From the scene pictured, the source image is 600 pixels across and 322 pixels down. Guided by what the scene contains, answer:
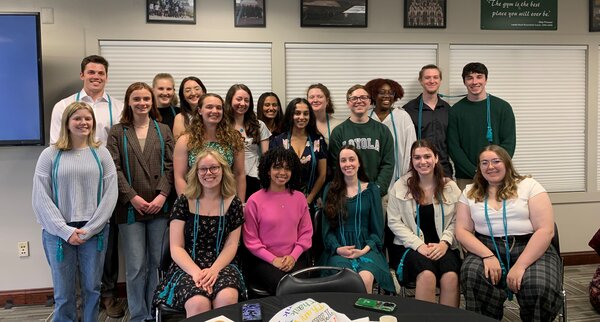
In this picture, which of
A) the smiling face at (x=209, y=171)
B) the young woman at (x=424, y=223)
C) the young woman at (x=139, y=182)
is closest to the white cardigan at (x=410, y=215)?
the young woman at (x=424, y=223)

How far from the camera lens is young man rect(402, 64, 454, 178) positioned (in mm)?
3668

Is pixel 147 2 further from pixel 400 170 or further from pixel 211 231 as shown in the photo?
pixel 400 170

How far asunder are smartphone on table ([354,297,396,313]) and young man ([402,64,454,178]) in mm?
2050

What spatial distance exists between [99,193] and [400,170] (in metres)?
2.17

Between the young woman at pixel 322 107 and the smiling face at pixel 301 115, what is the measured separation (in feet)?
0.83

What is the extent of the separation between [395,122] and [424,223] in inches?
36.8

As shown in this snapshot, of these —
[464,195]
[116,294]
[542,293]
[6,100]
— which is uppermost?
[6,100]

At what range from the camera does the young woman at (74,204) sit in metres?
2.70

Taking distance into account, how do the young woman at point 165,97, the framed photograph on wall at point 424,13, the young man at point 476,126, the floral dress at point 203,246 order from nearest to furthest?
1. the floral dress at point 203,246
2. the young woman at point 165,97
3. the young man at point 476,126
4. the framed photograph on wall at point 424,13

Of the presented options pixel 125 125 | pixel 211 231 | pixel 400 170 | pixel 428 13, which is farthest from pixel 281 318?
pixel 428 13

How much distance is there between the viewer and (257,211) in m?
2.82

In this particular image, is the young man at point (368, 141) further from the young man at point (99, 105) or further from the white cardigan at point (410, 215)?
the young man at point (99, 105)

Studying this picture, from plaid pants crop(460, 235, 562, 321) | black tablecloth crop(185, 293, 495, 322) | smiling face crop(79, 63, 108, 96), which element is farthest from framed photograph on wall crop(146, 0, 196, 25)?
plaid pants crop(460, 235, 562, 321)

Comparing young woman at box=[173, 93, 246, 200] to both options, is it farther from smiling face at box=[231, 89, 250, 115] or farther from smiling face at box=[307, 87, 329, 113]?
smiling face at box=[307, 87, 329, 113]
